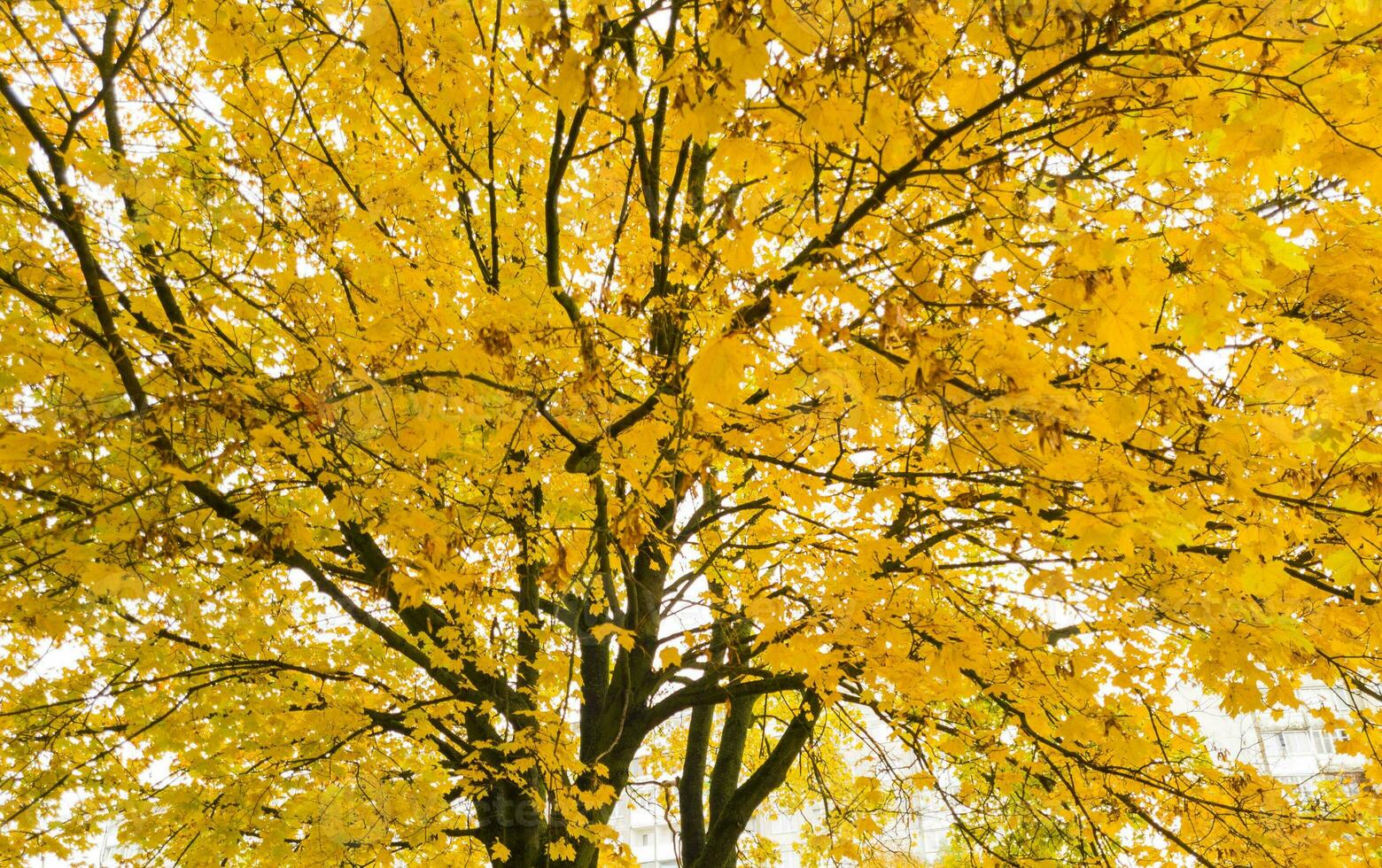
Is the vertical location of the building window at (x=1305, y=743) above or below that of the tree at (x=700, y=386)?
above

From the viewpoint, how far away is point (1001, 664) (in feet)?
12.1

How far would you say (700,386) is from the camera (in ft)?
6.14

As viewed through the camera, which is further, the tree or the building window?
the building window

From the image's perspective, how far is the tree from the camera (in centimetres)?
213

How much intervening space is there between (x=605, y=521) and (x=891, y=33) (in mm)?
2054

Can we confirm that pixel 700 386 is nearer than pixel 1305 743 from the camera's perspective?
A: Yes

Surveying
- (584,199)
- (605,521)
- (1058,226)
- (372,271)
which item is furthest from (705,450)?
(584,199)

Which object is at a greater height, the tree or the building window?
the building window

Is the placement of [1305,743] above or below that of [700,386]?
above

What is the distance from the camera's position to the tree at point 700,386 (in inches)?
83.8

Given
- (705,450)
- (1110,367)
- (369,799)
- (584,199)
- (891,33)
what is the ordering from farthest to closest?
(584,199), (369,799), (705,450), (1110,367), (891,33)

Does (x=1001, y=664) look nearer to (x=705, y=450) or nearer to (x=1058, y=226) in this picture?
(x=705, y=450)

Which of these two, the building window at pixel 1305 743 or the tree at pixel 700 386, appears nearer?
the tree at pixel 700 386

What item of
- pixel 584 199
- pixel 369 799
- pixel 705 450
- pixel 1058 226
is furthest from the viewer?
pixel 584 199
